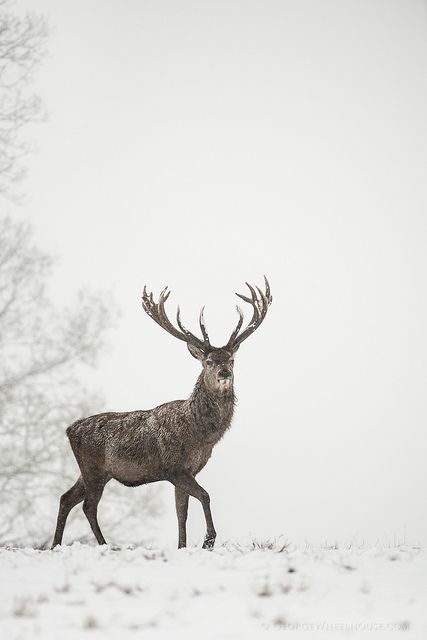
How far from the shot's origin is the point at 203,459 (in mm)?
9734

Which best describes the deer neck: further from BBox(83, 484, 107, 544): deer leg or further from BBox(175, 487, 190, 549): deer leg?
BBox(83, 484, 107, 544): deer leg

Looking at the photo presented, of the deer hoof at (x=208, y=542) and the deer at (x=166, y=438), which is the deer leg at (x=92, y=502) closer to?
the deer at (x=166, y=438)

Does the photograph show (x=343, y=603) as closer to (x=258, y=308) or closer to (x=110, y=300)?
(x=258, y=308)

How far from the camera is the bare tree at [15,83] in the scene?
15383mm

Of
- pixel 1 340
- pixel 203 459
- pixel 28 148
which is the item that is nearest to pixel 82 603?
pixel 203 459

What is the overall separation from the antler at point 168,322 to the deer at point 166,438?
0.04 ft

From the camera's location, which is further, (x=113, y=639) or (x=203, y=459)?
(x=203, y=459)

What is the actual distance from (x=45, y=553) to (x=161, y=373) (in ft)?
166

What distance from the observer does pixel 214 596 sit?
5.67 metres

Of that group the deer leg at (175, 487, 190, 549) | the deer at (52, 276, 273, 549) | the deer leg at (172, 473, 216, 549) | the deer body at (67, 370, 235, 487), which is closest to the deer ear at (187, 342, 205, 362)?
the deer at (52, 276, 273, 549)

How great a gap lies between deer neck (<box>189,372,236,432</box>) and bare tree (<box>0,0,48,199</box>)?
7.22m

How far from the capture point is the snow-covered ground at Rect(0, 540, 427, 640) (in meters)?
5.07

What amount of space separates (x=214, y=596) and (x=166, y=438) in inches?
160

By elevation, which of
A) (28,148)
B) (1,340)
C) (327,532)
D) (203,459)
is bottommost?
(327,532)
